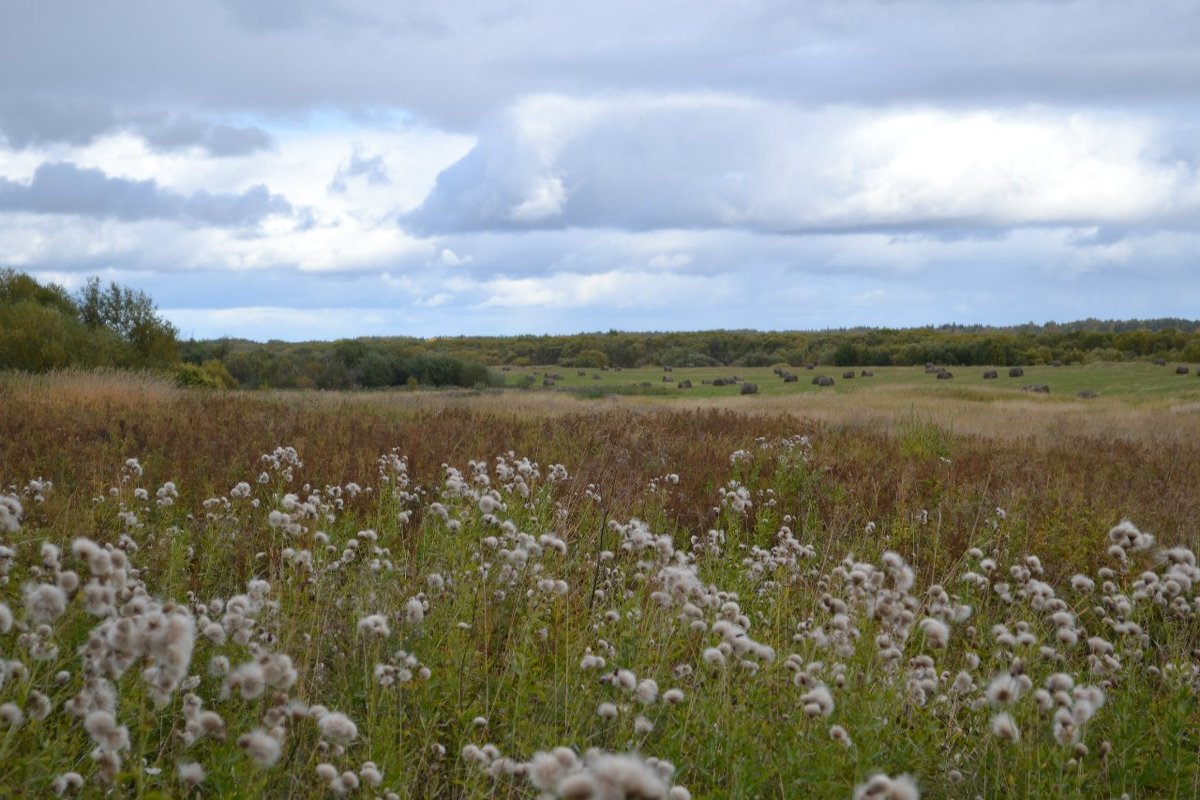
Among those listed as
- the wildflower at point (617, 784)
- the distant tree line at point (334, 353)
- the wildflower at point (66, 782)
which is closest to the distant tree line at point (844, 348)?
the distant tree line at point (334, 353)

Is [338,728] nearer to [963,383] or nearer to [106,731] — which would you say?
[106,731]

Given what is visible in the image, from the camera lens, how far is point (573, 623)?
209 inches

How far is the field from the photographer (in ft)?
10.3

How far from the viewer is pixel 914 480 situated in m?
12.3

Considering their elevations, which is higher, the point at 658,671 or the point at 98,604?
the point at 98,604

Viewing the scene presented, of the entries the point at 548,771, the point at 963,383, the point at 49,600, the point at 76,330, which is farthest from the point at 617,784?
the point at 963,383

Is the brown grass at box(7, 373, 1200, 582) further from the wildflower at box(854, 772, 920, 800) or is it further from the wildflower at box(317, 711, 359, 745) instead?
the wildflower at box(854, 772, 920, 800)

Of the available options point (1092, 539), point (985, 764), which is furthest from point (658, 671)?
point (1092, 539)

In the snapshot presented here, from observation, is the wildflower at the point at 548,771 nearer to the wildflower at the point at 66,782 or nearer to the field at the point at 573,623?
the field at the point at 573,623

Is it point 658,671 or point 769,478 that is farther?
point 769,478

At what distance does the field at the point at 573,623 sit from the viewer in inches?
124

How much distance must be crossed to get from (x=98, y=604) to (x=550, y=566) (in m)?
4.43

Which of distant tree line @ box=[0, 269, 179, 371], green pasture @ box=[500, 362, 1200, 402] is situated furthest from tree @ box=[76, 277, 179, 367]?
green pasture @ box=[500, 362, 1200, 402]

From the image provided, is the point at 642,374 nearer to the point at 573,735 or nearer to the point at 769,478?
the point at 769,478
